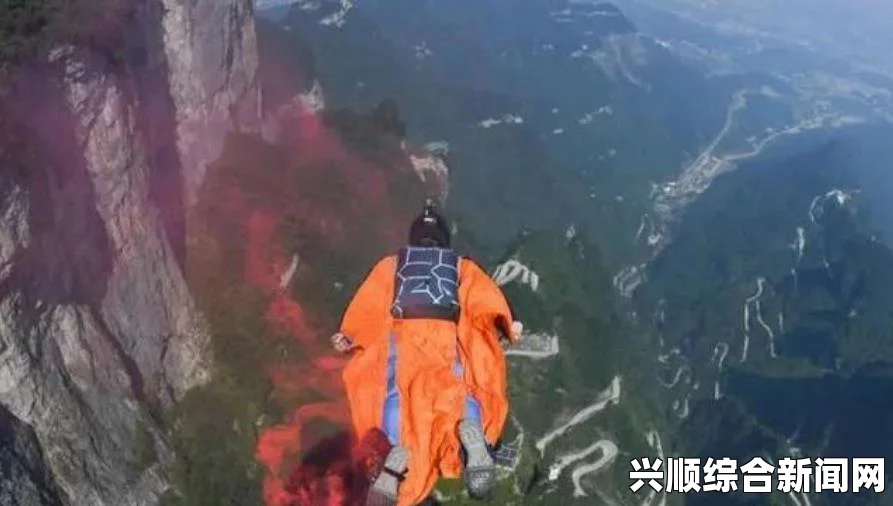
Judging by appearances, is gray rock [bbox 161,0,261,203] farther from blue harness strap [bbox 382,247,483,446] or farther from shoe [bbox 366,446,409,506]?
shoe [bbox 366,446,409,506]

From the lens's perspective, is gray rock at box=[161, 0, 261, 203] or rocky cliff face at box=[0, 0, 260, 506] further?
gray rock at box=[161, 0, 261, 203]

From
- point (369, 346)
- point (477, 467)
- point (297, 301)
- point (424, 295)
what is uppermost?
point (424, 295)

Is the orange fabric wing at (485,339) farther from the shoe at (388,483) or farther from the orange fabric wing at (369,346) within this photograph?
the shoe at (388,483)

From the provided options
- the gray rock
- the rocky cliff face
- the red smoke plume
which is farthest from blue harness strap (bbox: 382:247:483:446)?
the gray rock

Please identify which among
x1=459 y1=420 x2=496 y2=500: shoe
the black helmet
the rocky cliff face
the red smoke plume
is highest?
the black helmet

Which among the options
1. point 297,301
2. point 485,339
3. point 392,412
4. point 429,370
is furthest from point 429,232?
point 297,301

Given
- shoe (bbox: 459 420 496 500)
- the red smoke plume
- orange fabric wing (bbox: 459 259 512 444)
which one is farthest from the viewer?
the red smoke plume

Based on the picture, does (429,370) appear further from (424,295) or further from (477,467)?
(477,467)
